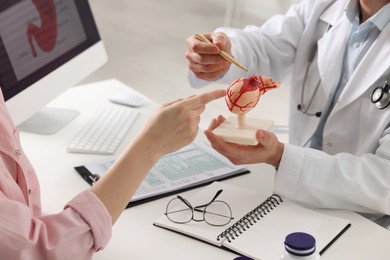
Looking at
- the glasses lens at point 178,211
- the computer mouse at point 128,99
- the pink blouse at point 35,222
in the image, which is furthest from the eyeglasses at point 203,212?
the computer mouse at point 128,99

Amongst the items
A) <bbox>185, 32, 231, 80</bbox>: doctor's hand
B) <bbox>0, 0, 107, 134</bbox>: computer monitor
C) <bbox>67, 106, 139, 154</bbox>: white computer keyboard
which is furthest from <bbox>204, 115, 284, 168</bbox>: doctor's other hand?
<bbox>0, 0, 107, 134</bbox>: computer monitor

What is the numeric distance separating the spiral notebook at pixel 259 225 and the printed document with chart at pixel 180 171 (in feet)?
0.27

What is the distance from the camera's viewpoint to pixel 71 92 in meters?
Result: 2.31

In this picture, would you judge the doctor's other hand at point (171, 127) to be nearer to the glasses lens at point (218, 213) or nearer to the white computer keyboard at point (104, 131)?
the glasses lens at point (218, 213)

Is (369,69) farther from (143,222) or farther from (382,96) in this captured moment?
(143,222)

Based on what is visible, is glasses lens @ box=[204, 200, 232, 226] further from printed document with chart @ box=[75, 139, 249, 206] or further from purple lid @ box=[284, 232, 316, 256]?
purple lid @ box=[284, 232, 316, 256]

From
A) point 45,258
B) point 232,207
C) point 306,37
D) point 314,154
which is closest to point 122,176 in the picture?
point 45,258

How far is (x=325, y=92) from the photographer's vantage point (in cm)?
196

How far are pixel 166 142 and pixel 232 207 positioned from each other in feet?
1.03

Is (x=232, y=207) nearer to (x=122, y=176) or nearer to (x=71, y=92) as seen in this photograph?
(x=122, y=176)

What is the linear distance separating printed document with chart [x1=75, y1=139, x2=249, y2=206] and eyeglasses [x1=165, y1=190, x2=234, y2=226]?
0.07 meters

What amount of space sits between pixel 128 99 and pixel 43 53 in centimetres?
38

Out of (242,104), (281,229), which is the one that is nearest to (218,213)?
(281,229)

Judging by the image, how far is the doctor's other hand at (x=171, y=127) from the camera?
4.27 feet
